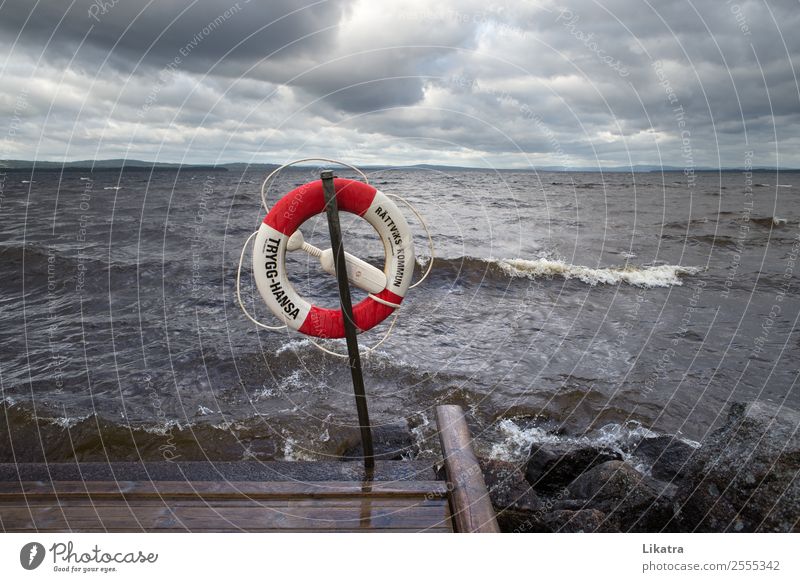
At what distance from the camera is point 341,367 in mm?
7809

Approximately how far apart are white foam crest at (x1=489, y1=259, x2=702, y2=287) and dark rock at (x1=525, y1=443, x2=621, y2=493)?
8740mm

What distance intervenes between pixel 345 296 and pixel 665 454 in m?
3.54

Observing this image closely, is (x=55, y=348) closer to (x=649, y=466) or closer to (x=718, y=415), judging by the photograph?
(x=649, y=466)

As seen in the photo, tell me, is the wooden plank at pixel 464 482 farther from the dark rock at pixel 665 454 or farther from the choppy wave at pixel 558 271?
the choppy wave at pixel 558 271

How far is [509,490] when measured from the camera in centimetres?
418

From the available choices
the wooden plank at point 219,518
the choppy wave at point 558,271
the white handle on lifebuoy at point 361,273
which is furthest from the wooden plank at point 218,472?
the choppy wave at point 558,271

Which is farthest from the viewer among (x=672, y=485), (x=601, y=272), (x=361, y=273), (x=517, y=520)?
(x=601, y=272)

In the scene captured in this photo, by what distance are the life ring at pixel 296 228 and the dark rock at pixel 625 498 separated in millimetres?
2282

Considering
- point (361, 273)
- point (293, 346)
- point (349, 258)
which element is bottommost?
point (293, 346)

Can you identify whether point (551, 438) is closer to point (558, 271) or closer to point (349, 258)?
point (349, 258)

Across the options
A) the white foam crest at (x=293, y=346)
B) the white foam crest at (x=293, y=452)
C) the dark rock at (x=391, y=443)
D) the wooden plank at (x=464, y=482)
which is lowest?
the white foam crest at (x=293, y=452)

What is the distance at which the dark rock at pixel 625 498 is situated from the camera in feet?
13.0

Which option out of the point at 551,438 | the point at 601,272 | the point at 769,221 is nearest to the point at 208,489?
the point at 551,438

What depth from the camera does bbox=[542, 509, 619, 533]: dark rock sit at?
3781 millimetres
